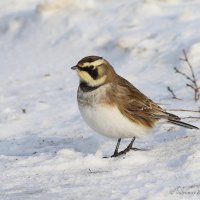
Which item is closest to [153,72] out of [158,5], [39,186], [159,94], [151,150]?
[159,94]

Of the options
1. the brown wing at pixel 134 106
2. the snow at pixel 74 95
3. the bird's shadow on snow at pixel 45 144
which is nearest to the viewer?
the snow at pixel 74 95

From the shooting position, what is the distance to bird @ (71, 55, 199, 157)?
688 cm

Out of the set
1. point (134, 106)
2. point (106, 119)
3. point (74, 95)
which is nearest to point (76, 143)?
point (134, 106)

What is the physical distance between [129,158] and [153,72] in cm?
358

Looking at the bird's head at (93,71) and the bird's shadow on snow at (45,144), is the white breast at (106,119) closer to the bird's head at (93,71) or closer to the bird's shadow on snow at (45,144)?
the bird's head at (93,71)

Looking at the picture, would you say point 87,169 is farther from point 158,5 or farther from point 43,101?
point 158,5

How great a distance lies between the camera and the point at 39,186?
623 centimetres

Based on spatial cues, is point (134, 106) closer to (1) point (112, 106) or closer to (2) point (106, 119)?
(1) point (112, 106)

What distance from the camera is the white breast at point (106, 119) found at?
22.5 feet

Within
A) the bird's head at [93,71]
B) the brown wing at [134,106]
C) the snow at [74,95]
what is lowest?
the snow at [74,95]

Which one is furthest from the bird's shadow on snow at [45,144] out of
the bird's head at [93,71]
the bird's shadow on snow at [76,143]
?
the bird's head at [93,71]

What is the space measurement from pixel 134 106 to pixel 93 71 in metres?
0.54

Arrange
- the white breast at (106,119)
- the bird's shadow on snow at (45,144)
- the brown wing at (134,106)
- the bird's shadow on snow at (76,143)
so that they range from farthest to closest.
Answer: the bird's shadow on snow at (45,144) < the bird's shadow on snow at (76,143) < the brown wing at (134,106) < the white breast at (106,119)

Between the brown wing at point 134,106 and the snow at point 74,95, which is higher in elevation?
the brown wing at point 134,106
